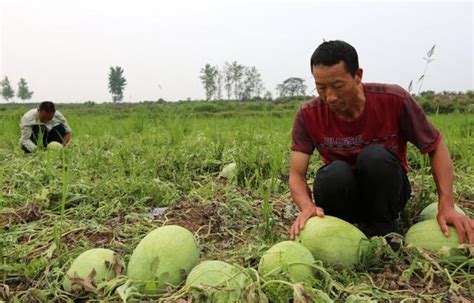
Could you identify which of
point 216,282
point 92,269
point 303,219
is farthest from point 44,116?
point 216,282

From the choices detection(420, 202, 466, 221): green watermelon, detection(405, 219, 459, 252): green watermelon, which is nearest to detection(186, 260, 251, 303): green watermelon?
detection(405, 219, 459, 252): green watermelon

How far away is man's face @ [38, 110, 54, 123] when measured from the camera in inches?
265

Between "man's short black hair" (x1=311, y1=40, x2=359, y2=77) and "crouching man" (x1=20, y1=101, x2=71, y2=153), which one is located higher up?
"man's short black hair" (x1=311, y1=40, x2=359, y2=77)

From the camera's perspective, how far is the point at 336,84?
89.7 inches

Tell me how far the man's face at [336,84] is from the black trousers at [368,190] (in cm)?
26

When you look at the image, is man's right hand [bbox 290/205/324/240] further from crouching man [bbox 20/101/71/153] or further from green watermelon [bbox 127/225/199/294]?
crouching man [bbox 20/101/71/153]

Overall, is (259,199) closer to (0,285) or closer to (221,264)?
(221,264)

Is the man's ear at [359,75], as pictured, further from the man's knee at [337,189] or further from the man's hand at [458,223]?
the man's hand at [458,223]

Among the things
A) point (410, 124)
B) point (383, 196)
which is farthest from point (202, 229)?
point (410, 124)

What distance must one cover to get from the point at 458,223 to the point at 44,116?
5940 millimetres

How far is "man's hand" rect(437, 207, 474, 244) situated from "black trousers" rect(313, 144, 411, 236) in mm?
219

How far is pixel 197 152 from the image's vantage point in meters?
5.02

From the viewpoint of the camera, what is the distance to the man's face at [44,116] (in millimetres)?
6742

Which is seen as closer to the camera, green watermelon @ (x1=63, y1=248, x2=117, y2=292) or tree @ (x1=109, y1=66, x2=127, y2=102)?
green watermelon @ (x1=63, y1=248, x2=117, y2=292)
